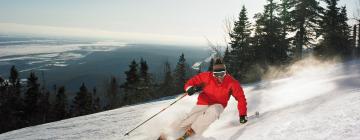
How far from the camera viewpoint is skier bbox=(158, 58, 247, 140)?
6.03 m

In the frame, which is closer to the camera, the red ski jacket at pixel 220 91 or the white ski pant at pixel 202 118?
the white ski pant at pixel 202 118

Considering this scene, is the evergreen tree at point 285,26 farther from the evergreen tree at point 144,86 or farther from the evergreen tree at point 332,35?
the evergreen tree at point 144,86

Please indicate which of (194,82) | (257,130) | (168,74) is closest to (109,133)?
(194,82)

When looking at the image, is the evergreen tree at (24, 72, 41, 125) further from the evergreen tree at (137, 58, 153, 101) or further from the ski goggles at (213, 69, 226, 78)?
the ski goggles at (213, 69, 226, 78)

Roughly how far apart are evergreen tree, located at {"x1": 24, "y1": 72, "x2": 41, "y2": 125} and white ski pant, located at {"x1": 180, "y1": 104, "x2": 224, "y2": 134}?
205 ft

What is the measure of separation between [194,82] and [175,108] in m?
3.61

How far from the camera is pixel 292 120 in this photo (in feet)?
17.4

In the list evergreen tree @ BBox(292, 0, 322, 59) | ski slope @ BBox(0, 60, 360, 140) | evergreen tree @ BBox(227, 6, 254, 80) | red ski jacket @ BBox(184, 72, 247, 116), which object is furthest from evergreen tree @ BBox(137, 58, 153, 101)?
red ski jacket @ BBox(184, 72, 247, 116)

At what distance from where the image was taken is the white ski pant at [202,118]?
236 inches

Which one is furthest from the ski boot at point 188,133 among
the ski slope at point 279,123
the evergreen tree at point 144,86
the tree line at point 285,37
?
the evergreen tree at point 144,86

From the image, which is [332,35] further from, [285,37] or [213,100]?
[213,100]

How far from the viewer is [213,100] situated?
654 cm

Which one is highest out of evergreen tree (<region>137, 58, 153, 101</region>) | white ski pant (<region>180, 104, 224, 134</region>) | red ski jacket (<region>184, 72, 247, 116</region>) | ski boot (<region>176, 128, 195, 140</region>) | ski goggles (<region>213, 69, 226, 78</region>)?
A: ski goggles (<region>213, 69, 226, 78</region>)

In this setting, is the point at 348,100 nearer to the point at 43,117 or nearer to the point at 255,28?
the point at 255,28
